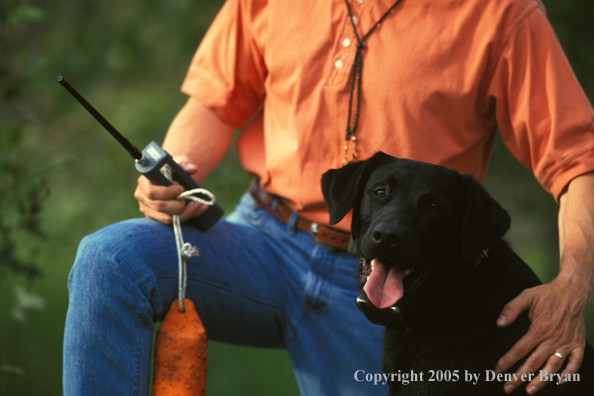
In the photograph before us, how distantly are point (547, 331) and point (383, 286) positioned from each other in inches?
20.3

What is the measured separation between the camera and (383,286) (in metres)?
1.76

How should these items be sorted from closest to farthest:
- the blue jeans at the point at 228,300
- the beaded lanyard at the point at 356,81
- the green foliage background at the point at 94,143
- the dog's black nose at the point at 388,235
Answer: the dog's black nose at the point at 388,235 < the blue jeans at the point at 228,300 < the beaded lanyard at the point at 356,81 < the green foliage background at the point at 94,143

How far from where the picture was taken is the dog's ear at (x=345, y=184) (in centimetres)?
192

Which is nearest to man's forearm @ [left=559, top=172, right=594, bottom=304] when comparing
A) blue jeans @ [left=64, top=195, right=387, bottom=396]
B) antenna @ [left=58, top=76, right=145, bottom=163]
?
blue jeans @ [left=64, top=195, right=387, bottom=396]

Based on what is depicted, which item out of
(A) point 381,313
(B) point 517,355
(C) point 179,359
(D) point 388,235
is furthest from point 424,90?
(C) point 179,359

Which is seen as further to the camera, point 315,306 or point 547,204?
point 547,204

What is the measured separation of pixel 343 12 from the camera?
2.20 meters

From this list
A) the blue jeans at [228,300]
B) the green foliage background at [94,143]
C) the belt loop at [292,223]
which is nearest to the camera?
the blue jeans at [228,300]

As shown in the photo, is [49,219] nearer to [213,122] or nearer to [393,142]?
[213,122]

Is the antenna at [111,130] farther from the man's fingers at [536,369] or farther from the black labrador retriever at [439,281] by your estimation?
the man's fingers at [536,369]

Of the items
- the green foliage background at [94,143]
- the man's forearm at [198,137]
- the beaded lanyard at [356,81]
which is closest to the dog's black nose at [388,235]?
the beaded lanyard at [356,81]

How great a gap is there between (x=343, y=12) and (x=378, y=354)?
1337 millimetres

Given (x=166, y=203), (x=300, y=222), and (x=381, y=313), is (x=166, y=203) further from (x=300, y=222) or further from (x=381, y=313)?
(x=381, y=313)

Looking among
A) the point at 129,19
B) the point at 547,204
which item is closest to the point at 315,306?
the point at 129,19
